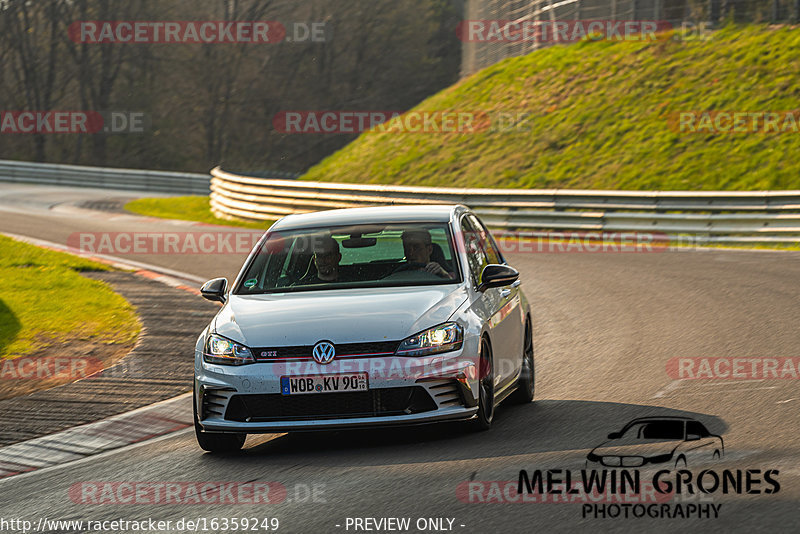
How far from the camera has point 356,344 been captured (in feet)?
22.7

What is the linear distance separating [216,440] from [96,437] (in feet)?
4.62

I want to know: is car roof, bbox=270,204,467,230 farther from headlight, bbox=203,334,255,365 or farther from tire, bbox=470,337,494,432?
headlight, bbox=203,334,255,365

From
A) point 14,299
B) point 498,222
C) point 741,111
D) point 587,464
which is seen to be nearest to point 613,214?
point 498,222

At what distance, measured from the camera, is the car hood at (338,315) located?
6.97m

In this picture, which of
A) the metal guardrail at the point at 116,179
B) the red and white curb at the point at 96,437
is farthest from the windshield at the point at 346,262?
the metal guardrail at the point at 116,179

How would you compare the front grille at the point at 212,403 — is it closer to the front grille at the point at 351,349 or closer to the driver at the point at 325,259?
the front grille at the point at 351,349

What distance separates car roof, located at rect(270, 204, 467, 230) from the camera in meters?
8.46

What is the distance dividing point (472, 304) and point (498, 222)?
1780 cm

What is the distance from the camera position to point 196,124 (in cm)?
6875

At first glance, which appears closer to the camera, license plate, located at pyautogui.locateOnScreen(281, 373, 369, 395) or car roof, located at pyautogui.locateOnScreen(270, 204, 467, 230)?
license plate, located at pyautogui.locateOnScreen(281, 373, 369, 395)

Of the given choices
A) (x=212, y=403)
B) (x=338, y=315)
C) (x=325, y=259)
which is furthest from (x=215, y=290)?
(x=338, y=315)

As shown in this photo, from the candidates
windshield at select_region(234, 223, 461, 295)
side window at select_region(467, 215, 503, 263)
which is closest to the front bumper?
windshield at select_region(234, 223, 461, 295)

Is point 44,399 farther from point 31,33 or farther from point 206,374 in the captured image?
point 31,33

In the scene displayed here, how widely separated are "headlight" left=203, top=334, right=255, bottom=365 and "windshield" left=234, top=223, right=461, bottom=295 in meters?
0.83
